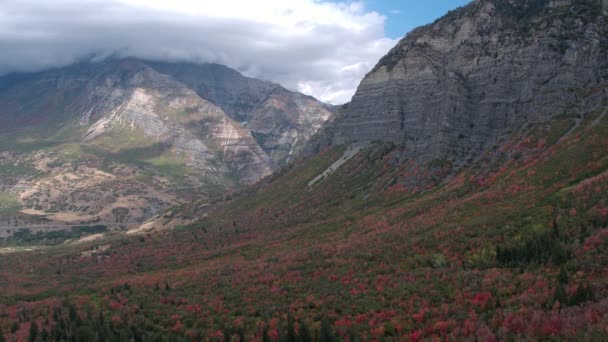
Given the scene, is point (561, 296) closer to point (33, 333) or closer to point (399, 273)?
point (399, 273)

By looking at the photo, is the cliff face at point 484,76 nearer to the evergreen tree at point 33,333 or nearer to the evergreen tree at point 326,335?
the evergreen tree at point 326,335

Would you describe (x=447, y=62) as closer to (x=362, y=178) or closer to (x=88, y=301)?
(x=362, y=178)

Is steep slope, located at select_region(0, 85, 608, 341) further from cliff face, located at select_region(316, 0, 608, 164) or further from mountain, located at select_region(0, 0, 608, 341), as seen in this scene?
cliff face, located at select_region(316, 0, 608, 164)

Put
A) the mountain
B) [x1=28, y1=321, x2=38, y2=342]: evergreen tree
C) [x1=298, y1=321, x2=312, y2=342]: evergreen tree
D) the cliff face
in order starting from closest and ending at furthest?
[x1=298, y1=321, x2=312, y2=342]: evergreen tree, the mountain, [x1=28, y1=321, x2=38, y2=342]: evergreen tree, the cliff face

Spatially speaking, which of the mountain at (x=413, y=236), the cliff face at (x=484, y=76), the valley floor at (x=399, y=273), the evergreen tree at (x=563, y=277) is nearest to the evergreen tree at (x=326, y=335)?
the valley floor at (x=399, y=273)

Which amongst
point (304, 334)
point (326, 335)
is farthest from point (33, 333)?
point (326, 335)

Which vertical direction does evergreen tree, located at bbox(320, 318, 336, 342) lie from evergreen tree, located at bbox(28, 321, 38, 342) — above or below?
above

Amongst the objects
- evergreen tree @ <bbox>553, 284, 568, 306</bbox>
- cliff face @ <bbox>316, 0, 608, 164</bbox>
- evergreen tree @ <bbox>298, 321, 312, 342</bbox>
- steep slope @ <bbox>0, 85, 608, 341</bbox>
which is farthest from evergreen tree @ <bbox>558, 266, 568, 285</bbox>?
cliff face @ <bbox>316, 0, 608, 164</bbox>
